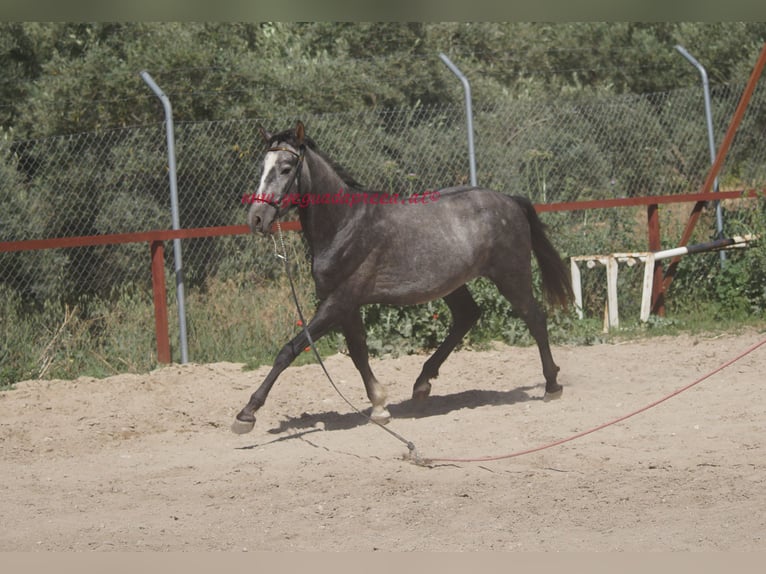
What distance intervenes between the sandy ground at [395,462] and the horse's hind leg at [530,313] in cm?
14

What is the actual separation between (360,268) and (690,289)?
5487 mm

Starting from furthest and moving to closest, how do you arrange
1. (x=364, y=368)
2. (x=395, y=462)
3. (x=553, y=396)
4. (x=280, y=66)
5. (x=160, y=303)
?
(x=280, y=66)
(x=160, y=303)
(x=553, y=396)
(x=364, y=368)
(x=395, y=462)

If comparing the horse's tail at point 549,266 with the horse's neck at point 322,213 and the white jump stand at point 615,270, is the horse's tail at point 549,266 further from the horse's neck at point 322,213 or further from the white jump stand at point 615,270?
the white jump stand at point 615,270

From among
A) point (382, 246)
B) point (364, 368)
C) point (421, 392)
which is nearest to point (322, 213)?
point (382, 246)

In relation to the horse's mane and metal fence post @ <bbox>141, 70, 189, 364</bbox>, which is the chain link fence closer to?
metal fence post @ <bbox>141, 70, 189, 364</bbox>

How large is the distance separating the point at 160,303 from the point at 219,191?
1749 mm

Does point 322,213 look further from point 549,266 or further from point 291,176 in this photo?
point 549,266

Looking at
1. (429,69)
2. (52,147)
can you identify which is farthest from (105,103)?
(429,69)

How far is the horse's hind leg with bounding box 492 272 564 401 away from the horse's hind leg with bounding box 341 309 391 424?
3.79ft

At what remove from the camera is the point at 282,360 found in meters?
6.72

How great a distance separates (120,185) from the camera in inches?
418

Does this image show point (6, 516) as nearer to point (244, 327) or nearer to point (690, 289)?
point (244, 327)

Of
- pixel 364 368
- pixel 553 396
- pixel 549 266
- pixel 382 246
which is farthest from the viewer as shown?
pixel 549 266

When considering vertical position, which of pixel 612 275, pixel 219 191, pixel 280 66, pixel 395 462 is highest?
pixel 280 66
